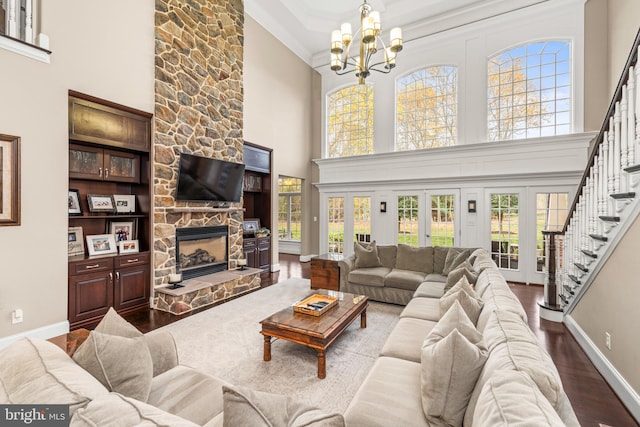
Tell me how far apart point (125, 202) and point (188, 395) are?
396 centimetres

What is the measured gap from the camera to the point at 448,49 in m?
6.88

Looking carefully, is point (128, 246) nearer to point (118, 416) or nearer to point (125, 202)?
point (125, 202)

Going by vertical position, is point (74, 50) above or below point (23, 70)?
above

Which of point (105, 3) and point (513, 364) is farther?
point (105, 3)

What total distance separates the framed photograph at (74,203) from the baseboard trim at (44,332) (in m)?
1.44

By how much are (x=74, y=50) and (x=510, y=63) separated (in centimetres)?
795

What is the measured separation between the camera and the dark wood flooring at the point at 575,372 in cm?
214

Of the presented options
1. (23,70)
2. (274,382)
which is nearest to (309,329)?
(274,382)

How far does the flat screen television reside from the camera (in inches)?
187

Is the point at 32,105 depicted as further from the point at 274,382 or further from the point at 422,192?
the point at 422,192

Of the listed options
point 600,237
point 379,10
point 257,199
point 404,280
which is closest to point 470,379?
point 600,237

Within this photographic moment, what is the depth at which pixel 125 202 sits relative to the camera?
4.52 m

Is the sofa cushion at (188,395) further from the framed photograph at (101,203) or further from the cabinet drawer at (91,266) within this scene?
the framed photograph at (101,203)

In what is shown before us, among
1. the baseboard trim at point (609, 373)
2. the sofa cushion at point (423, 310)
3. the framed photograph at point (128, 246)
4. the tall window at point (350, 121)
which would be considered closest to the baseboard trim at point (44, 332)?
the framed photograph at point (128, 246)
